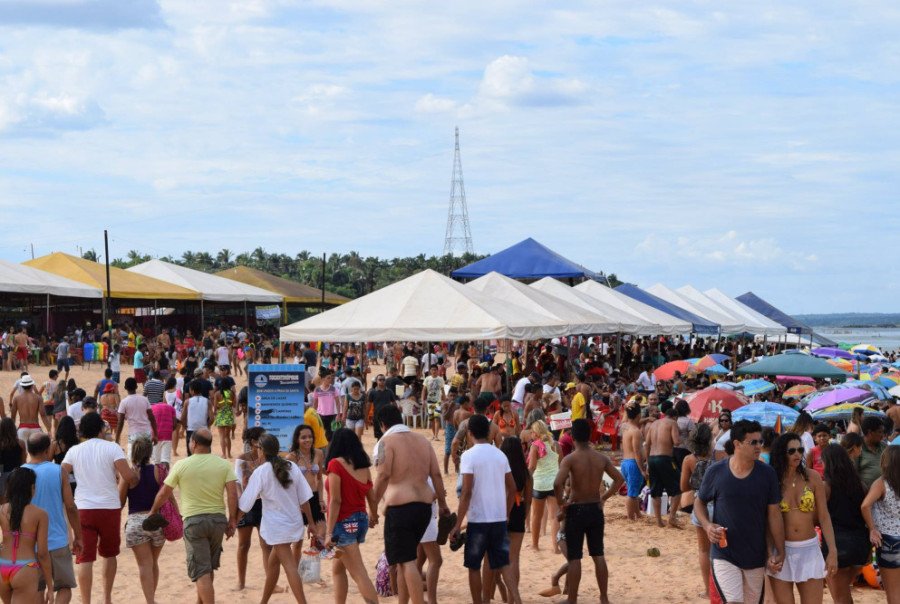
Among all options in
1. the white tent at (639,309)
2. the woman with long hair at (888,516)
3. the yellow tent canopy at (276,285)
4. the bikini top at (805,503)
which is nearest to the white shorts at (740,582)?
the bikini top at (805,503)

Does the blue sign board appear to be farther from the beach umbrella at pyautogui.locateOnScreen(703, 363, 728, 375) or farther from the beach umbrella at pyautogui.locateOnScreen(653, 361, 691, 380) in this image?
the beach umbrella at pyautogui.locateOnScreen(703, 363, 728, 375)

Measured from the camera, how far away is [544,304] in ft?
65.8

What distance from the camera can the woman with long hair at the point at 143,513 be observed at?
23.1 feet

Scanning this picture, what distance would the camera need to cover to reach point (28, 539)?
19.1ft

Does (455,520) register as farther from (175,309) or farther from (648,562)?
(175,309)

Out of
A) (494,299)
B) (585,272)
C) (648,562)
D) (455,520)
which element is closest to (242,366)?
(585,272)

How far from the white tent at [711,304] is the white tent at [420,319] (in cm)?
1634

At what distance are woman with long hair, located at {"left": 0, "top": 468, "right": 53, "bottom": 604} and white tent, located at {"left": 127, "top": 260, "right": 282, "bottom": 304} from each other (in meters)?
35.7

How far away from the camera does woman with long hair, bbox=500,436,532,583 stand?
24.2 ft

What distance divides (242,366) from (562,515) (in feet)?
88.5

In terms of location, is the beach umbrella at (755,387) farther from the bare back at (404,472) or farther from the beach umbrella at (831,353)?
the beach umbrella at (831,353)

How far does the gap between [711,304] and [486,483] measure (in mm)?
28275

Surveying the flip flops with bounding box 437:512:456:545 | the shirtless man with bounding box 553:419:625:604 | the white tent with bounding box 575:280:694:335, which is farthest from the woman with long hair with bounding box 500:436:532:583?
the white tent with bounding box 575:280:694:335

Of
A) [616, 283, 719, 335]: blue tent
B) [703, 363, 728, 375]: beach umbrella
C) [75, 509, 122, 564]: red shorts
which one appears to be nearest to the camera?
[75, 509, 122, 564]: red shorts
